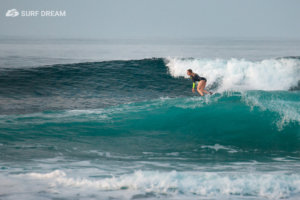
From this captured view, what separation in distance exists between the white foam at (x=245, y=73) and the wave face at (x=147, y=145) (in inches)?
183

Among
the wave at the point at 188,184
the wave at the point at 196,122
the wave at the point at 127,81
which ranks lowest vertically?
the wave at the point at 188,184

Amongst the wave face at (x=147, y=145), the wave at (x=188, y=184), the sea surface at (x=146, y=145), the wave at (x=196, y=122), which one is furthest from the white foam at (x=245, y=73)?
the wave at (x=188, y=184)

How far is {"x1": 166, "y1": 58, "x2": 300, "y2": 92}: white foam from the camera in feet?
60.3

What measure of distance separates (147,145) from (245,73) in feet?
46.0

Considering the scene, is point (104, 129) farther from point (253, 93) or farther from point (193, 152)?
point (253, 93)

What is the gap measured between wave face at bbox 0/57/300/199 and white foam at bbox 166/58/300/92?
4647 mm

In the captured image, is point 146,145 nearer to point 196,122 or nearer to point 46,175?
point 196,122

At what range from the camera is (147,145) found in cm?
745

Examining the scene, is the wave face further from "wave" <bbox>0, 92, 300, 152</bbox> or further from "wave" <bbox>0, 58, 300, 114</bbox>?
"wave" <bbox>0, 58, 300, 114</bbox>

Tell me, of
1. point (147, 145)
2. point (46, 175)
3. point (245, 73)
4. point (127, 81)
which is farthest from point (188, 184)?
point (245, 73)

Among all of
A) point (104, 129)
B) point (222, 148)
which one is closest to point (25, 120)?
point (104, 129)

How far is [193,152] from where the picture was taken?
6922mm

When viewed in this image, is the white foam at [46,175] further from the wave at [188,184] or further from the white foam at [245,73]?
the white foam at [245,73]

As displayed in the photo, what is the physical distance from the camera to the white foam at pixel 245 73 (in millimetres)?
18391
